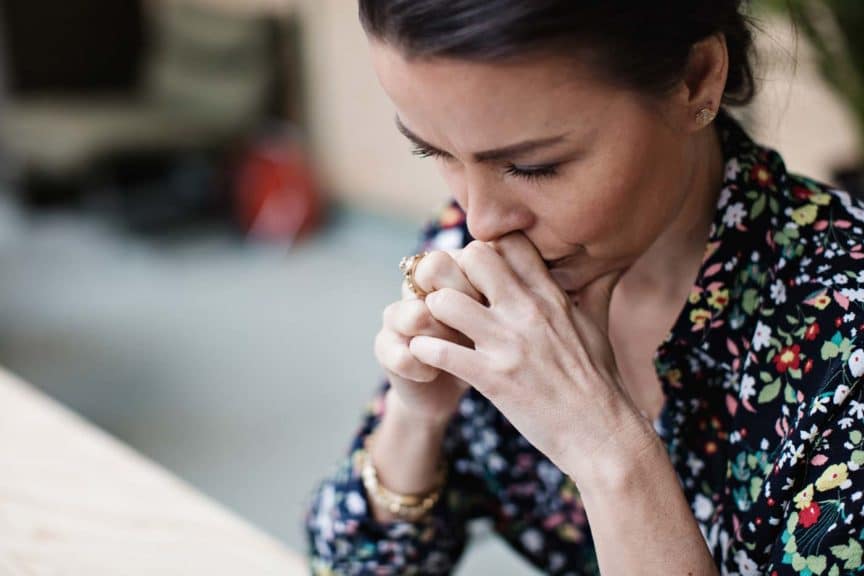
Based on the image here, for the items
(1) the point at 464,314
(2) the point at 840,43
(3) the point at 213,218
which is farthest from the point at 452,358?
(3) the point at 213,218

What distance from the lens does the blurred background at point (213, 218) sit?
3.05 metres

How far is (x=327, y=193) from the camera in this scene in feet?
16.0

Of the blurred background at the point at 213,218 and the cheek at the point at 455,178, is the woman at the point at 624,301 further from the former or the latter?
the blurred background at the point at 213,218

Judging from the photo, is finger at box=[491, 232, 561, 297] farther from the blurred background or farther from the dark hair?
the blurred background

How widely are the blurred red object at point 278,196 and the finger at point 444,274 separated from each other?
3.63m

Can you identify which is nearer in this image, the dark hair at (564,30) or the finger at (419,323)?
the dark hair at (564,30)

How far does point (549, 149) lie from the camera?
2.66 feet

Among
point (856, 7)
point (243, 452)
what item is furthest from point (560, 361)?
point (243, 452)

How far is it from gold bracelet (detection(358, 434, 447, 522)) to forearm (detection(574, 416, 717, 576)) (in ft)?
0.94

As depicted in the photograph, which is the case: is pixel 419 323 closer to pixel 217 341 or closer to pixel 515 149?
pixel 515 149

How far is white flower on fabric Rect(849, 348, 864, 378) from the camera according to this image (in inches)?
34.4

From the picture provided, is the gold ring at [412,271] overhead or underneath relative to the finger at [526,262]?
underneath

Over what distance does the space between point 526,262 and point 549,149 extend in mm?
144

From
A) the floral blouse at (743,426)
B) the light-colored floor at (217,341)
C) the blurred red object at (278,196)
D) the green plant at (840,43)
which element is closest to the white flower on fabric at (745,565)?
the floral blouse at (743,426)
